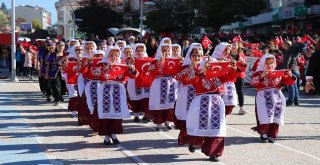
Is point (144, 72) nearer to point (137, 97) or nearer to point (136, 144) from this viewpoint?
point (137, 97)

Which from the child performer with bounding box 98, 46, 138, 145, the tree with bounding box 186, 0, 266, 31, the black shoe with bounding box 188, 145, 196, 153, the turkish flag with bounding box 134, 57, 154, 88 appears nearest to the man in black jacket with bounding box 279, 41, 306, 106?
the turkish flag with bounding box 134, 57, 154, 88

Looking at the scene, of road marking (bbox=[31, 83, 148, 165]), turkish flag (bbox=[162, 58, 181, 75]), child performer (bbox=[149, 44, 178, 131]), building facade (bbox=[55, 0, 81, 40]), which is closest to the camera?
road marking (bbox=[31, 83, 148, 165])

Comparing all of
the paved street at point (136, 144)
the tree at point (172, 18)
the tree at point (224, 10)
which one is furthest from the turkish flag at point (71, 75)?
the tree at point (172, 18)

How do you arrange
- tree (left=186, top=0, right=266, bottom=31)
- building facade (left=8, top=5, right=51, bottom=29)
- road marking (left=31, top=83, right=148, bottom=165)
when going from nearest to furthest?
road marking (left=31, top=83, right=148, bottom=165) → tree (left=186, top=0, right=266, bottom=31) → building facade (left=8, top=5, right=51, bottom=29)

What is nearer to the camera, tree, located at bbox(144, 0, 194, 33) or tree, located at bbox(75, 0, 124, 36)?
tree, located at bbox(144, 0, 194, 33)

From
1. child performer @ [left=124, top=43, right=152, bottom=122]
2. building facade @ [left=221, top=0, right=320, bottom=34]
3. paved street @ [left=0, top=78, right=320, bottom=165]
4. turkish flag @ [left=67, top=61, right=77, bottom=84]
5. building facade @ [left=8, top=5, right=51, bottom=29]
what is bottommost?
paved street @ [left=0, top=78, right=320, bottom=165]

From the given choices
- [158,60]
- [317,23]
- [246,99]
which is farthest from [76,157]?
[317,23]

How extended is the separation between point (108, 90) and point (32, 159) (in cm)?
176

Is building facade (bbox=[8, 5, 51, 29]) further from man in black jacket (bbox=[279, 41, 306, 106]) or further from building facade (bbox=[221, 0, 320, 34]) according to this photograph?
man in black jacket (bbox=[279, 41, 306, 106])

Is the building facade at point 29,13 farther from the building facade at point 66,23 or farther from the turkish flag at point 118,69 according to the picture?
the turkish flag at point 118,69

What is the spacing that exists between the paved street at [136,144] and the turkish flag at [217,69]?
1287 mm

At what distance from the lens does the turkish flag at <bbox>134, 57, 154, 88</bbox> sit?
11078 mm

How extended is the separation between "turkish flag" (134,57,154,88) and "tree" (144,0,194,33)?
29.7 metres

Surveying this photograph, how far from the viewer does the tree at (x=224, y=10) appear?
118 ft
